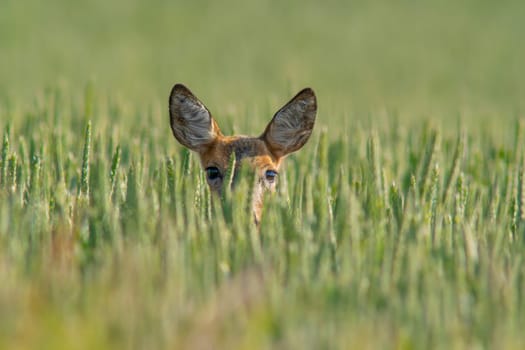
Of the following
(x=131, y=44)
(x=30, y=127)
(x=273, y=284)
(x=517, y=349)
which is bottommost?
(x=517, y=349)

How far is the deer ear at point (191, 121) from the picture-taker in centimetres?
819

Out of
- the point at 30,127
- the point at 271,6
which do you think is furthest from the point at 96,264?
the point at 271,6

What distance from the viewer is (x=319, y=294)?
4.82 metres

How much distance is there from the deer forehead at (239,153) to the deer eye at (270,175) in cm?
4

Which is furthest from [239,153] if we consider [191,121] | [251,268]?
[251,268]

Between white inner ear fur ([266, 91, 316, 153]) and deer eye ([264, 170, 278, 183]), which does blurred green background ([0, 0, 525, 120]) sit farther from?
deer eye ([264, 170, 278, 183])

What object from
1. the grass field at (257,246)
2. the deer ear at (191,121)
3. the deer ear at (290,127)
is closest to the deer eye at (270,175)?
the grass field at (257,246)

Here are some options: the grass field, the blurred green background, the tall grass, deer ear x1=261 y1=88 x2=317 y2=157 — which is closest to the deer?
deer ear x1=261 y1=88 x2=317 y2=157

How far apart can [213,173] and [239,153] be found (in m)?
0.26

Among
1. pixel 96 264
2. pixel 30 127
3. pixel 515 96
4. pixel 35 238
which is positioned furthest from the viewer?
pixel 515 96

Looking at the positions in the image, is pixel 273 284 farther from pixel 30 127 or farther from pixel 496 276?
pixel 30 127

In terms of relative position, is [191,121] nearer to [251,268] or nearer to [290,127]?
[290,127]

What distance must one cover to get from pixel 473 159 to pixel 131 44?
1845 centimetres

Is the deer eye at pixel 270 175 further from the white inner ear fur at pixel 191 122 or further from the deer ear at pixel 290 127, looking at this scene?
the white inner ear fur at pixel 191 122
